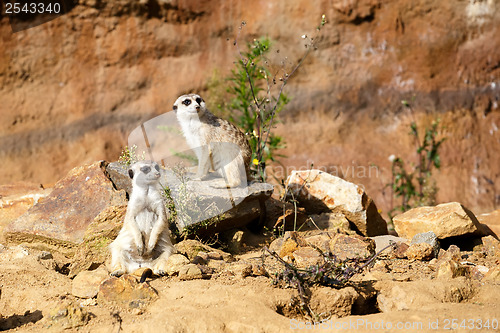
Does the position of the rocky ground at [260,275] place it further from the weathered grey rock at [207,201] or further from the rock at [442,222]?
the weathered grey rock at [207,201]

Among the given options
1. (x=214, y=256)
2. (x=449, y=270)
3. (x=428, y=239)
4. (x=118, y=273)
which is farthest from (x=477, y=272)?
(x=118, y=273)

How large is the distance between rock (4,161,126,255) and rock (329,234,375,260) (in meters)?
1.97

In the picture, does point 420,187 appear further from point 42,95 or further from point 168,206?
point 42,95

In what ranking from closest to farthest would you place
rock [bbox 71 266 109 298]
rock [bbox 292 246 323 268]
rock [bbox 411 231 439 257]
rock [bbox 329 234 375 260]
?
rock [bbox 71 266 109 298], rock [bbox 292 246 323 268], rock [bbox 329 234 375 260], rock [bbox 411 231 439 257]

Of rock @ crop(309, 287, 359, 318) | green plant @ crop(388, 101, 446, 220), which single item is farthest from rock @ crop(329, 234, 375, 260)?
green plant @ crop(388, 101, 446, 220)

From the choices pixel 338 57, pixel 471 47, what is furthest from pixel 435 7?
pixel 338 57

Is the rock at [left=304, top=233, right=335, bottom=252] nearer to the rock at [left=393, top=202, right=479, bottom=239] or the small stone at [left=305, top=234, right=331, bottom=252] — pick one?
the small stone at [left=305, top=234, right=331, bottom=252]

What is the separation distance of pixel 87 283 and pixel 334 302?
1.72 metres

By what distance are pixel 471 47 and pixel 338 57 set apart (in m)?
2.12

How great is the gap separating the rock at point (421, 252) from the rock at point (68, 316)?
2.65 m

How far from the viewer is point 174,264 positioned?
13.3 feet

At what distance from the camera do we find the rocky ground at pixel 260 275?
130 inches

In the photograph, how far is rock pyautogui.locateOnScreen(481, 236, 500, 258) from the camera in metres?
4.96

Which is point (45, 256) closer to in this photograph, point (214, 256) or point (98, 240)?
point (98, 240)
